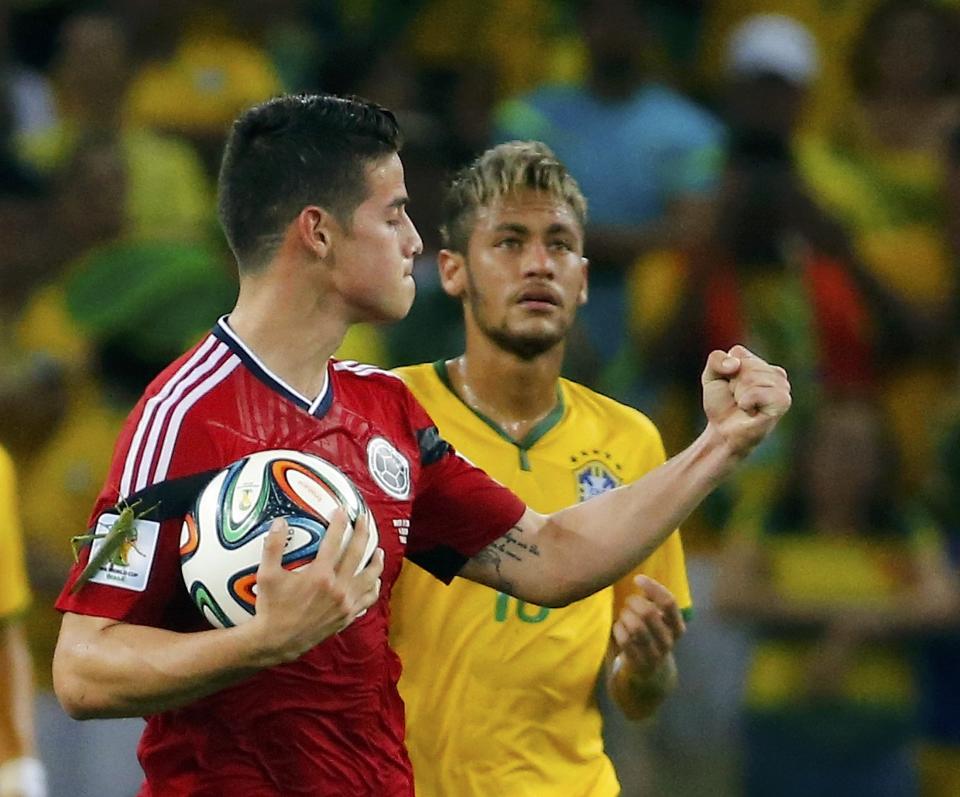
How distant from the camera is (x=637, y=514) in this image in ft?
13.8

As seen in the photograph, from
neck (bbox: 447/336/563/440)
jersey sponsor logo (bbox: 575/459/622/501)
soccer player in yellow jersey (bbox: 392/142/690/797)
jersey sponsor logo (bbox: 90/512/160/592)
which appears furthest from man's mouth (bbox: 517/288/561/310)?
jersey sponsor logo (bbox: 90/512/160/592)

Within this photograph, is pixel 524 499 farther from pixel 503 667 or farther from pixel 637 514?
pixel 637 514

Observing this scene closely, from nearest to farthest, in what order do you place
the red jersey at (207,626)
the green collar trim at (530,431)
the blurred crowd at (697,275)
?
the red jersey at (207,626), the green collar trim at (530,431), the blurred crowd at (697,275)

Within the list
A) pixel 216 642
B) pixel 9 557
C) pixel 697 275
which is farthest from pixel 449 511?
pixel 697 275

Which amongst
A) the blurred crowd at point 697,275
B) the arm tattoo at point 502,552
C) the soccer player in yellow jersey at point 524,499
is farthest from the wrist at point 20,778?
the blurred crowd at point 697,275

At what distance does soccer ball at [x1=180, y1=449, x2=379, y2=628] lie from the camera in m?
3.54

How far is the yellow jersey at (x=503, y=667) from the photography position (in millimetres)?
4809

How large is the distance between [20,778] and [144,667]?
75.0 inches

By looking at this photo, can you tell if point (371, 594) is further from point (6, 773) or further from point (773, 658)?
point (773, 658)

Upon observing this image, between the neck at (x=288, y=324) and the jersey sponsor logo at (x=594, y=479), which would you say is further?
the jersey sponsor logo at (x=594, y=479)

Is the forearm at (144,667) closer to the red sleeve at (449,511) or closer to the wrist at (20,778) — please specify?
the red sleeve at (449,511)

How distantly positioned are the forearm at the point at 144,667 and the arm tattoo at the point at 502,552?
90cm

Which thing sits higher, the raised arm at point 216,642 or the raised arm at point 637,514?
the raised arm at point 637,514

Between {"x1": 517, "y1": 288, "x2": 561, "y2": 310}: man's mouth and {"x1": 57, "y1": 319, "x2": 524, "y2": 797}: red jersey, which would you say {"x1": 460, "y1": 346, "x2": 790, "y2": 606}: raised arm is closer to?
{"x1": 57, "y1": 319, "x2": 524, "y2": 797}: red jersey
